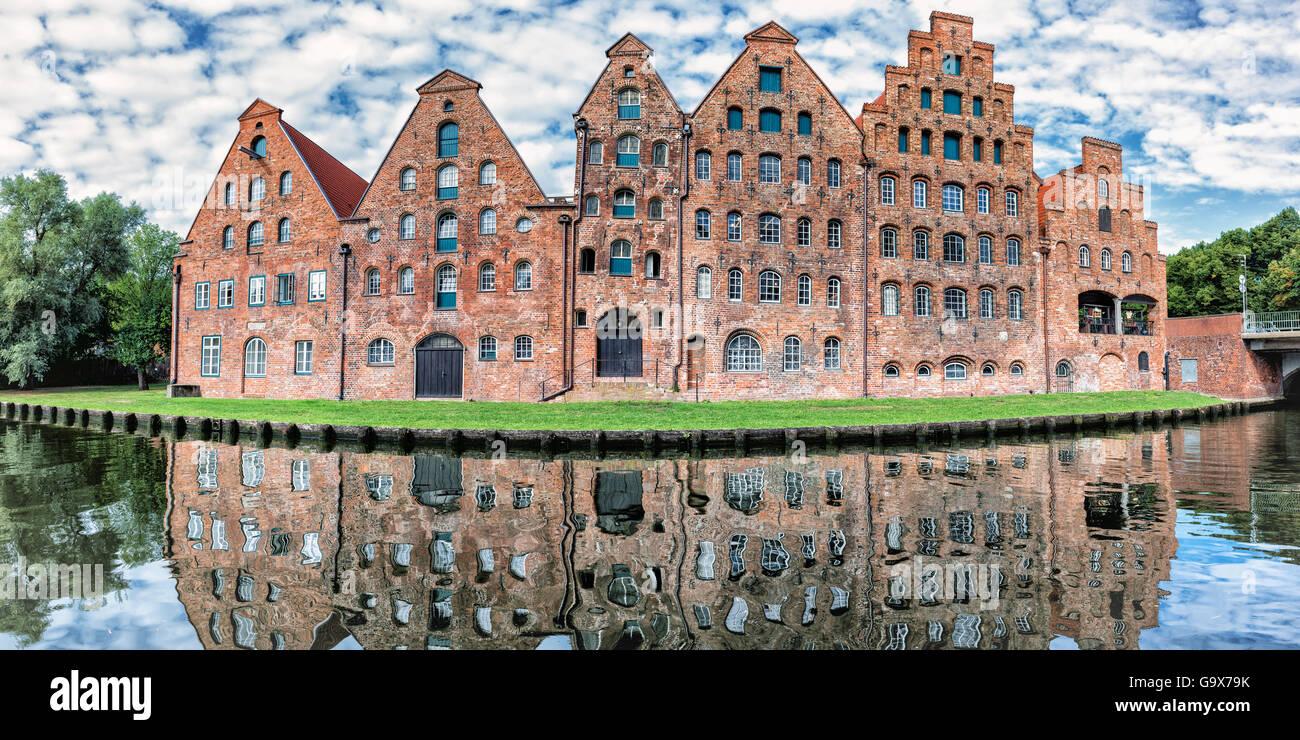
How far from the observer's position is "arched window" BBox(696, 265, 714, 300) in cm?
2608

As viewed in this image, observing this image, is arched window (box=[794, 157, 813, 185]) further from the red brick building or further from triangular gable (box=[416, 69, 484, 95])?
triangular gable (box=[416, 69, 484, 95])

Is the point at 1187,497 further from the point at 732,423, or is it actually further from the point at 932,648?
the point at 732,423

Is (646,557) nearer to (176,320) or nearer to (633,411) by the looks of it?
(633,411)

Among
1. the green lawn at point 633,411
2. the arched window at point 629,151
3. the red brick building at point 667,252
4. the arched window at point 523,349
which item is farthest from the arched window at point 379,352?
the arched window at point 629,151

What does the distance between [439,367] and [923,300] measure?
23.8 meters

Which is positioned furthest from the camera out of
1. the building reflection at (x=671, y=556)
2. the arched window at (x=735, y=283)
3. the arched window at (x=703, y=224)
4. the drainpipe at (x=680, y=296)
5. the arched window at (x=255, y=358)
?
the arched window at (x=255, y=358)

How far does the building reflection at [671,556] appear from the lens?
4.99 metres

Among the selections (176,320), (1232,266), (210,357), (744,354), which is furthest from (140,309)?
(1232,266)

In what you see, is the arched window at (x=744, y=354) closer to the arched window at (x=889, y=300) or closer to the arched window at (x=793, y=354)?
the arched window at (x=793, y=354)

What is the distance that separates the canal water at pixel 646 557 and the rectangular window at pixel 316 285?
17157 millimetres

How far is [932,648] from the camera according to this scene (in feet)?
15.0

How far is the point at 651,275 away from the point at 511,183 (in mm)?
7863

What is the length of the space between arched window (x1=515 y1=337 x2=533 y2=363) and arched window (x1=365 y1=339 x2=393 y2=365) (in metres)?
6.37
